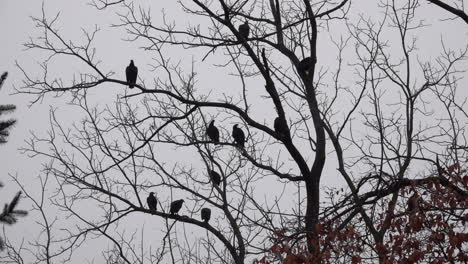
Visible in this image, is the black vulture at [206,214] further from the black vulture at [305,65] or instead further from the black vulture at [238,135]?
the black vulture at [305,65]

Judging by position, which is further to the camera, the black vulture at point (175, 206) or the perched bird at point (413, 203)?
the black vulture at point (175, 206)

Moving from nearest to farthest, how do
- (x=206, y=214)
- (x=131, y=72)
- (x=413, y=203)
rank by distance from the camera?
(x=413, y=203) < (x=131, y=72) < (x=206, y=214)

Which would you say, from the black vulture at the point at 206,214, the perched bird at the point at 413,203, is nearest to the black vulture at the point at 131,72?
the black vulture at the point at 206,214

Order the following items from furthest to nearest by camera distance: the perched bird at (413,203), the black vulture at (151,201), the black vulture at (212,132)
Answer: the black vulture at (151,201) → the black vulture at (212,132) → the perched bird at (413,203)

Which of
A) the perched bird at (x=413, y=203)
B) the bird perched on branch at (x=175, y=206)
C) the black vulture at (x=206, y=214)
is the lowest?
the perched bird at (x=413, y=203)

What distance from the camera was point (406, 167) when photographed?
8523 millimetres

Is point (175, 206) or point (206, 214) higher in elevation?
point (206, 214)

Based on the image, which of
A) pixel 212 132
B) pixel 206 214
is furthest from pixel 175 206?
pixel 212 132

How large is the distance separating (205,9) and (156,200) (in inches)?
176

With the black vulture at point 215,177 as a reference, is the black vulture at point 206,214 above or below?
below

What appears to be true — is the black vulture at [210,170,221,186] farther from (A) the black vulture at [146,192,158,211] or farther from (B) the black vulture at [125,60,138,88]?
(B) the black vulture at [125,60,138,88]

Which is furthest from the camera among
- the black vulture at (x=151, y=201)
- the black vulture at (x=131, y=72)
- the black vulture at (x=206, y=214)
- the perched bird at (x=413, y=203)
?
the black vulture at (x=206, y=214)

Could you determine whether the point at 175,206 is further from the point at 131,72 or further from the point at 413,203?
the point at 413,203

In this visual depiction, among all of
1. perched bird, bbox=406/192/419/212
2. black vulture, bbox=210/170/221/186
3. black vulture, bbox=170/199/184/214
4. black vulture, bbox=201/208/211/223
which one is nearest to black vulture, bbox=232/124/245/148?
black vulture, bbox=210/170/221/186
